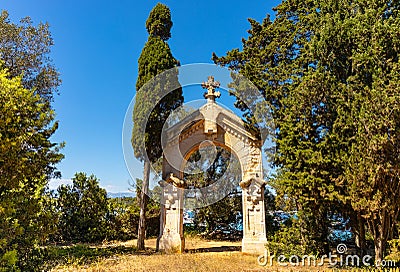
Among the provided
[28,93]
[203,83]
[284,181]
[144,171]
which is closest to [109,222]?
[144,171]

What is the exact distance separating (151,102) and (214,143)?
3570 mm

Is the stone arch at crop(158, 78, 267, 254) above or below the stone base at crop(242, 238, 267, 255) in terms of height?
above

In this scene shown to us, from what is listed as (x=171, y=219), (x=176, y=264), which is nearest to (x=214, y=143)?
(x=171, y=219)

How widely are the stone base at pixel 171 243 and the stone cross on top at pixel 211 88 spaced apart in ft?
21.1

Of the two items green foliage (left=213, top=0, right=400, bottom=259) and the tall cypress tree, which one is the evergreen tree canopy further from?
green foliage (left=213, top=0, right=400, bottom=259)

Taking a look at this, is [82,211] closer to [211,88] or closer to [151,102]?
[151,102]

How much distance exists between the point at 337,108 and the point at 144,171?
27.9ft

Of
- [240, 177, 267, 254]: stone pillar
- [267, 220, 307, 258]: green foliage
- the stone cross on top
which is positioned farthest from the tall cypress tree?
[267, 220, 307, 258]: green foliage

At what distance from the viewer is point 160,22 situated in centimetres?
1485

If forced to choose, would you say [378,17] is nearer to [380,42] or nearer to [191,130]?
[380,42]

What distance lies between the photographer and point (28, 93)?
5.70m

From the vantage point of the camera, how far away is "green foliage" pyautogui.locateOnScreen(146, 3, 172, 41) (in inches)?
587

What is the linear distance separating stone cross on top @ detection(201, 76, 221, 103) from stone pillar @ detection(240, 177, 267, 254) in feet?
13.9

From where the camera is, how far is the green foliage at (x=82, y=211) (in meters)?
17.4
